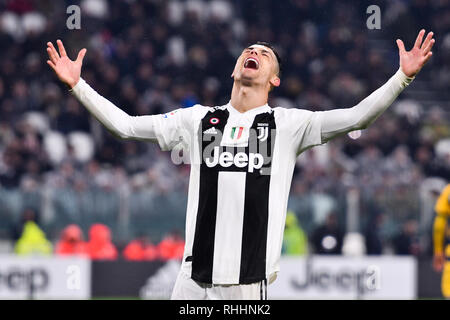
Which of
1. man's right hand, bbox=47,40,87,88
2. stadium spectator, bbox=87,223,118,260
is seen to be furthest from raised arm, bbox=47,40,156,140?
stadium spectator, bbox=87,223,118,260

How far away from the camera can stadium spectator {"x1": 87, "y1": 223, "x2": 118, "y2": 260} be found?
15633 millimetres

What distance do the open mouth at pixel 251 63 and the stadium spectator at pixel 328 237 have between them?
10.5 metres

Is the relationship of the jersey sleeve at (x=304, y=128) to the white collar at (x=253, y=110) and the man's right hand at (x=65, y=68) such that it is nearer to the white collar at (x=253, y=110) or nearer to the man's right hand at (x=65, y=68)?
the white collar at (x=253, y=110)

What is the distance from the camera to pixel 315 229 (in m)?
15.9

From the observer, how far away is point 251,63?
552cm

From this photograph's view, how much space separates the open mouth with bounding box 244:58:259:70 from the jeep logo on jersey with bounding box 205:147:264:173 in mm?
519

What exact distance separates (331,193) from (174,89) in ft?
17.4

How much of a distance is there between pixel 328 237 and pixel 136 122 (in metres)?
10.7

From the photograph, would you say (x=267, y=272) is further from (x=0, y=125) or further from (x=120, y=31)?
(x=120, y=31)

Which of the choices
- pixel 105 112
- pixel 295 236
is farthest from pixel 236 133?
pixel 295 236

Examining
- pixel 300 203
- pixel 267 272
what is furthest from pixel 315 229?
pixel 267 272

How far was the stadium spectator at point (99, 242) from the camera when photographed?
15633mm

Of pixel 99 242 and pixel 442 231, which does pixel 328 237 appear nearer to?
pixel 99 242
